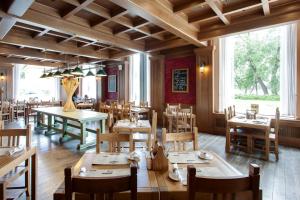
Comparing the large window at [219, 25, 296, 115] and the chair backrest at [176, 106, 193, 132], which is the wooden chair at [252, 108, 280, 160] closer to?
the large window at [219, 25, 296, 115]

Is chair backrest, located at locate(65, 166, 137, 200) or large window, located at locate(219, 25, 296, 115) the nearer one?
chair backrest, located at locate(65, 166, 137, 200)

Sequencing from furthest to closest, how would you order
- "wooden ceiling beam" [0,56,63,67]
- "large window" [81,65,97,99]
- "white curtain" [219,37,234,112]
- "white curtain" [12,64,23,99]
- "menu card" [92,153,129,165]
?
"white curtain" [12,64,23,99], "large window" [81,65,97,99], "wooden ceiling beam" [0,56,63,67], "white curtain" [219,37,234,112], "menu card" [92,153,129,165]

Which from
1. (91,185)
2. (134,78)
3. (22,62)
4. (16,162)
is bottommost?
(16,162)

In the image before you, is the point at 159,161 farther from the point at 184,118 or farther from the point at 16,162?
the point at 184,118

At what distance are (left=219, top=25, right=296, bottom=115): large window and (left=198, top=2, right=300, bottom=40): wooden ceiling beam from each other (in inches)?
41.1

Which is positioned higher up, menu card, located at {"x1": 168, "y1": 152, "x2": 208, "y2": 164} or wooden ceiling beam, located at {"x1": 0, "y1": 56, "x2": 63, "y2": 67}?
wooden ceiling beam, located at {"x1": 0, "y1": 56, "x2": 63, "y2": 67}

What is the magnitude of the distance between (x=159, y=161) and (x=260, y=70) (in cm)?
513

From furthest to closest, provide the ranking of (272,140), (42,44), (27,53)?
1. (27,53)
2. (42,44)
3. (272,140)

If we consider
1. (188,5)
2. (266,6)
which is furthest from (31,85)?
(266,6)

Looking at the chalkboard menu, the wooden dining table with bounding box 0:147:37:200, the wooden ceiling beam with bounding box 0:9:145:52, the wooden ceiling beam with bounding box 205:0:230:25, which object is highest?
the wooden ceiling beam with bounding box 205:0:230:25

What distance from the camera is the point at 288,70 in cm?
479

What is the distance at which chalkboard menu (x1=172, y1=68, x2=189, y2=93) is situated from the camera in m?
6.62

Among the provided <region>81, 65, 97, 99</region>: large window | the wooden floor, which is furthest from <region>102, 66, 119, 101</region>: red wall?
the wooden floor

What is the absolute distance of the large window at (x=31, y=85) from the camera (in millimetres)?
11055
